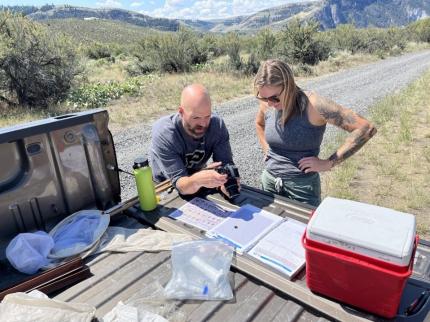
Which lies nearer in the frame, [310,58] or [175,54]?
[175,54]

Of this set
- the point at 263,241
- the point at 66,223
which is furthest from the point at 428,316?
the point at 66,223

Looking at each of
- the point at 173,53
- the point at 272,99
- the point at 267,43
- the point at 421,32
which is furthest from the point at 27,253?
the point at 421,32

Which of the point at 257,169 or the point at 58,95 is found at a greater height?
the point at 58,95

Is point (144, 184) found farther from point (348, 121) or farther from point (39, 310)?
point (348, 121)

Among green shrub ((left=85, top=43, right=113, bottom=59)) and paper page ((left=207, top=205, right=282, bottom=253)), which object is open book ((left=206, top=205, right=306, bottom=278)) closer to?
paper page ((left=207, top=205, right=282, bottom=253))

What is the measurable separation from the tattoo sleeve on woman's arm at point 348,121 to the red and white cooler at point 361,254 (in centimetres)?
118

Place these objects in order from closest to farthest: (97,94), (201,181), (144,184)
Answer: (144,184), (201,181), (97,94)

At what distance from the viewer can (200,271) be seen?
1671 millimetres

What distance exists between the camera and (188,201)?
2438mm

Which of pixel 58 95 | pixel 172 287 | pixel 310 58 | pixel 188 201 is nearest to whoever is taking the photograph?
pixel 172 287

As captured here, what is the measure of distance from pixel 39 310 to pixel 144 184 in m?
1.00

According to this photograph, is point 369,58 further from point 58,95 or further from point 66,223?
point 66,223

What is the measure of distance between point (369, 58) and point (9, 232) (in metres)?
24.2

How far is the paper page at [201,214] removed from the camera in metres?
2.14
